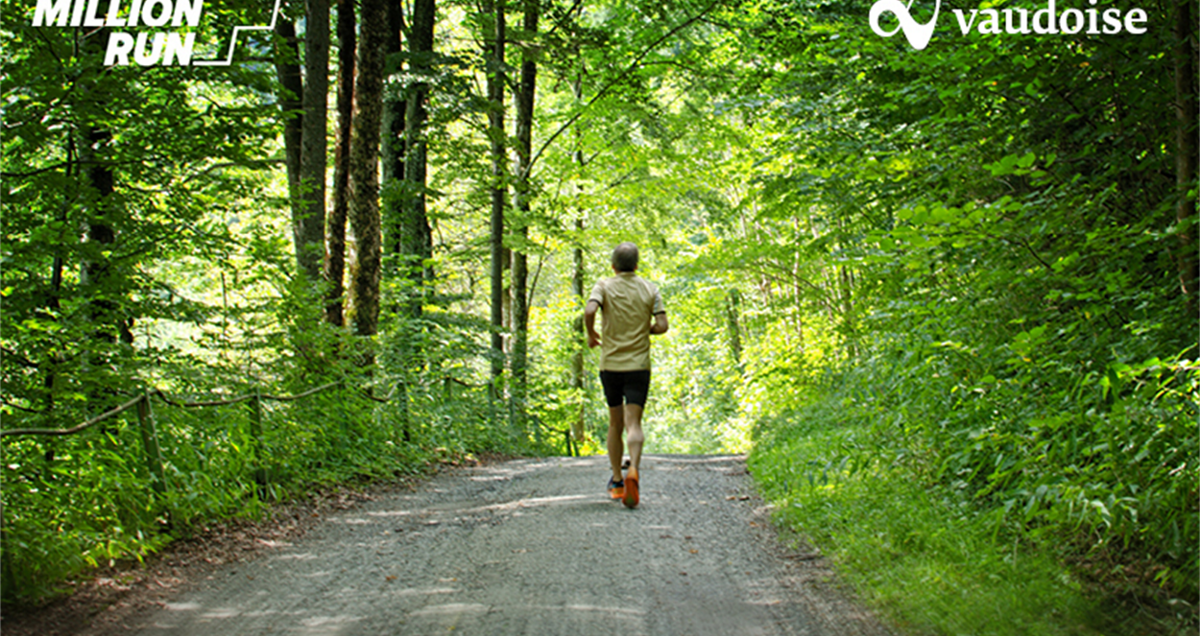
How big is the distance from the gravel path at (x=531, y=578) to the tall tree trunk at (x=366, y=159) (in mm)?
4186

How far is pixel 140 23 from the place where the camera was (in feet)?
21.0

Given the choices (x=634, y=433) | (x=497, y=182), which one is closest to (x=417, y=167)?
(x=497, y=182)

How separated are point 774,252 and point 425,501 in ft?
27.8

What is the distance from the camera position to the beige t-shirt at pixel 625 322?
6566mm

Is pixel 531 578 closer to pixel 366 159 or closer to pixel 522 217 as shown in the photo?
pixel 366 159

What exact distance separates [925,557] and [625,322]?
3032 millimetres

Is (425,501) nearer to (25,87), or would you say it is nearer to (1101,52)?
(25,87)

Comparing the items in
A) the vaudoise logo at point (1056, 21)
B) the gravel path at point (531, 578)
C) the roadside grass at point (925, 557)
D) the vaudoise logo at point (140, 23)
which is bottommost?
the gravel path at point (531, 578)

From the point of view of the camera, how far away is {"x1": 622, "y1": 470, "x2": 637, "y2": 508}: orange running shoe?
6531 mm

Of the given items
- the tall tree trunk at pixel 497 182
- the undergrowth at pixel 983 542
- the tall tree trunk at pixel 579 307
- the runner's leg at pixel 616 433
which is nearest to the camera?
the undergrowth at pixel 983 542

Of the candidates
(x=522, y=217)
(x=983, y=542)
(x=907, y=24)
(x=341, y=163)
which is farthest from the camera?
(x=522, y=217)

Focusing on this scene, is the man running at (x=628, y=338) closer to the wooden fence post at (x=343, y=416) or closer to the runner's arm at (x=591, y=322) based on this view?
the runner's arm at (x=591, y=322)

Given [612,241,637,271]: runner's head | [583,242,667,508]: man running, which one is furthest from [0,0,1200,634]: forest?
[612,241,637,271]: runner's head

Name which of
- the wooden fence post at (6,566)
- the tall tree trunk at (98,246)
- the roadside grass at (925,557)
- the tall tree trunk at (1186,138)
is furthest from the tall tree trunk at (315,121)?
the tall tree trunk at (1186,138)
